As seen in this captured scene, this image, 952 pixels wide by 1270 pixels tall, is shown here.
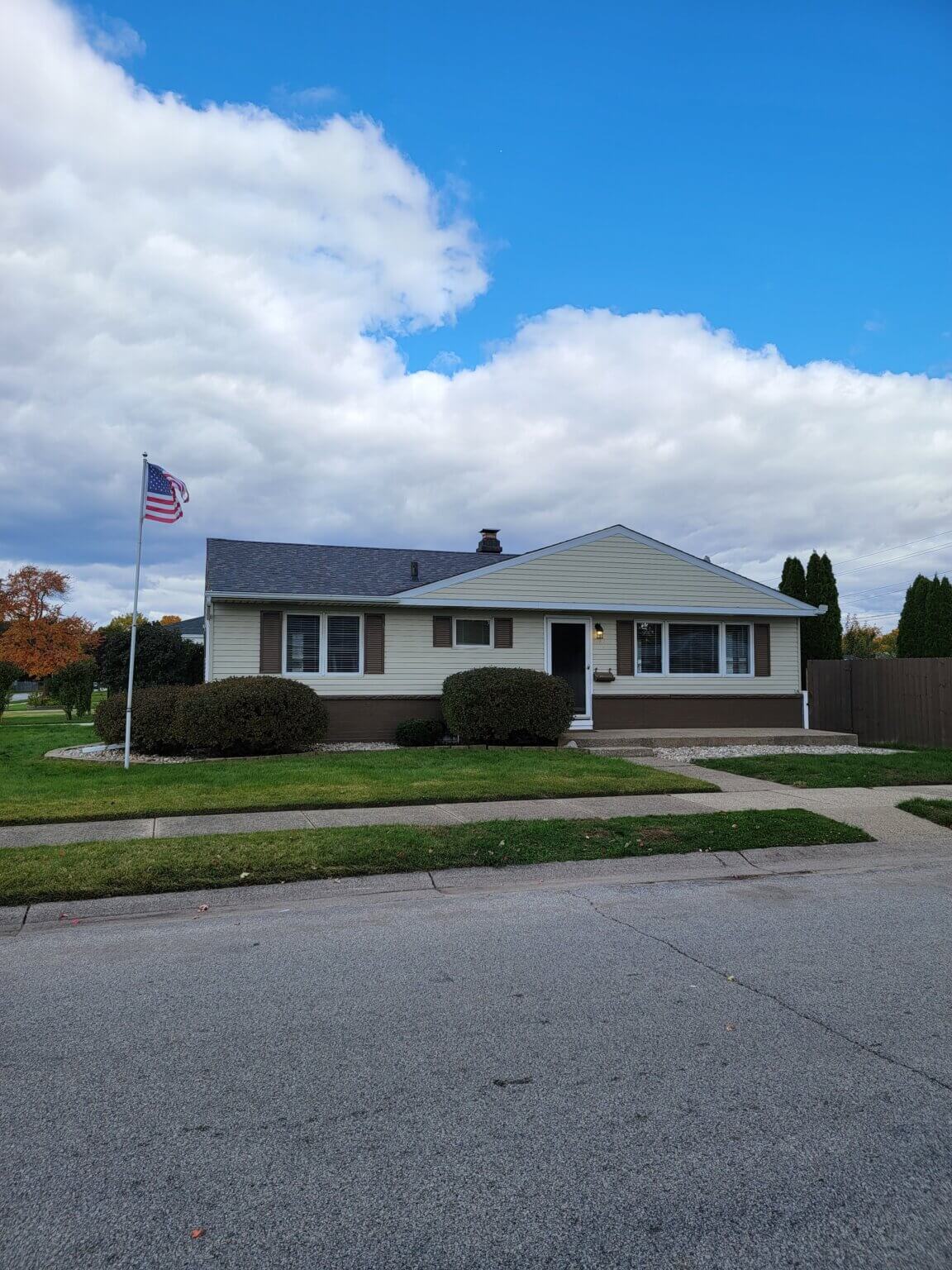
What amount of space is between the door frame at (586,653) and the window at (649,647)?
1276 mm

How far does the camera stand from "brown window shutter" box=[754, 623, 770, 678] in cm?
2012

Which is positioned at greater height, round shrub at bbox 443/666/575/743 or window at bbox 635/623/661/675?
window at bbox 635/623/661/675

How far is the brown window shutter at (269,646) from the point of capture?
17406mm

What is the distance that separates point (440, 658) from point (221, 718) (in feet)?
17.8

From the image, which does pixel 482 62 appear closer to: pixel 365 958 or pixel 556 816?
pixel 556 816

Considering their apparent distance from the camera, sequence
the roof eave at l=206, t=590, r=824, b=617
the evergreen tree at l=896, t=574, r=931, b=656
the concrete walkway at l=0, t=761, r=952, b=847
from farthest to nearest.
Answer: the evergreen tree at l=896, t=574, r=931, b=656
the roof eave at l=206, t=590, r=824, b=617
the concrete walkway at l=0, t=761, r=952, b=847

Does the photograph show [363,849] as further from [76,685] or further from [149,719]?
[76,685]

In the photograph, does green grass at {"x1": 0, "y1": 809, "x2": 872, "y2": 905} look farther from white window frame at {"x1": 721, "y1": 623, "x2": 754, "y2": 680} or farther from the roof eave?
white window frame at {"x1": 721, "y1": 623, "x2": 754, "y2": 680}

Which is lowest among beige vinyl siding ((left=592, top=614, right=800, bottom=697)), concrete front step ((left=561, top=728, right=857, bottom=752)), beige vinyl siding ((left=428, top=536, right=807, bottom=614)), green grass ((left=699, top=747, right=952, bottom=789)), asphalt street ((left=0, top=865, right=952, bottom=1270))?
asphalt street ((left=0, top=865, right=952, bottom=1270))

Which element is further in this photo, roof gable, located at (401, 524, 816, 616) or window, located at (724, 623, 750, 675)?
window, located at (724, 623, 750, 675)

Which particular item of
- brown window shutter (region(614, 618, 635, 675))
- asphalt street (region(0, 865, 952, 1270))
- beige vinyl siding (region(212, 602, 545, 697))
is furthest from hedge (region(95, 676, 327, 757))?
asphalt street (region(0, 865, 952, 1270))

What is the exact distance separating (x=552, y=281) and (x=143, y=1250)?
16901mm

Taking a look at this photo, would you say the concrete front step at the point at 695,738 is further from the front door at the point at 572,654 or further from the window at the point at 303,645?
the window at the point at 303,645

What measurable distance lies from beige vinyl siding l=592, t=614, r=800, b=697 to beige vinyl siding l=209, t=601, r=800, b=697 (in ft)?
0.06
